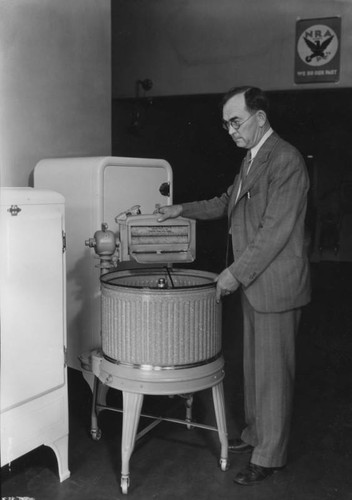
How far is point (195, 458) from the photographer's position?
2762mm

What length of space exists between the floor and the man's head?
1404 mm

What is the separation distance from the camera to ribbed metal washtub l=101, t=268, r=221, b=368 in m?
2.35

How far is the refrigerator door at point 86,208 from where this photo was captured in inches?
115

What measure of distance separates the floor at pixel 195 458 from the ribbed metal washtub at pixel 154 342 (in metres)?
0.21

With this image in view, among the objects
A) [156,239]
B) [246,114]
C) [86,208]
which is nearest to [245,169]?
[246,114]

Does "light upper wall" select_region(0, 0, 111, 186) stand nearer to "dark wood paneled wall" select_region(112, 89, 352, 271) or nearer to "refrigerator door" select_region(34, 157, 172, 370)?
"refrigerator door" select_region(34, 157, 172, 370)

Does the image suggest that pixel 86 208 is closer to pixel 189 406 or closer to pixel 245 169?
pixel 245 169

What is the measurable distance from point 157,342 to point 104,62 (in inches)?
77.8

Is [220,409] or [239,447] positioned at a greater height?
[220,409]

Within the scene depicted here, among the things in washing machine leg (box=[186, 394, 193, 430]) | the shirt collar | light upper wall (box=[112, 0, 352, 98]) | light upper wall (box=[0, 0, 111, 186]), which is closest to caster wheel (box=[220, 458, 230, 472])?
washing machine leg (box=[186, 394, 193, 430])

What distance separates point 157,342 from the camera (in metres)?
2.37

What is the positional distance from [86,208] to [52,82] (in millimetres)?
758

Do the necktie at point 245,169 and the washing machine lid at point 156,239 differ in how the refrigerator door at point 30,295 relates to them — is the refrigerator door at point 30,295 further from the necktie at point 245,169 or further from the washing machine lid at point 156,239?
the necktie at point 245,169

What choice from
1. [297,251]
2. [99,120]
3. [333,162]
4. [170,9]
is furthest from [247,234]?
[333,162]
